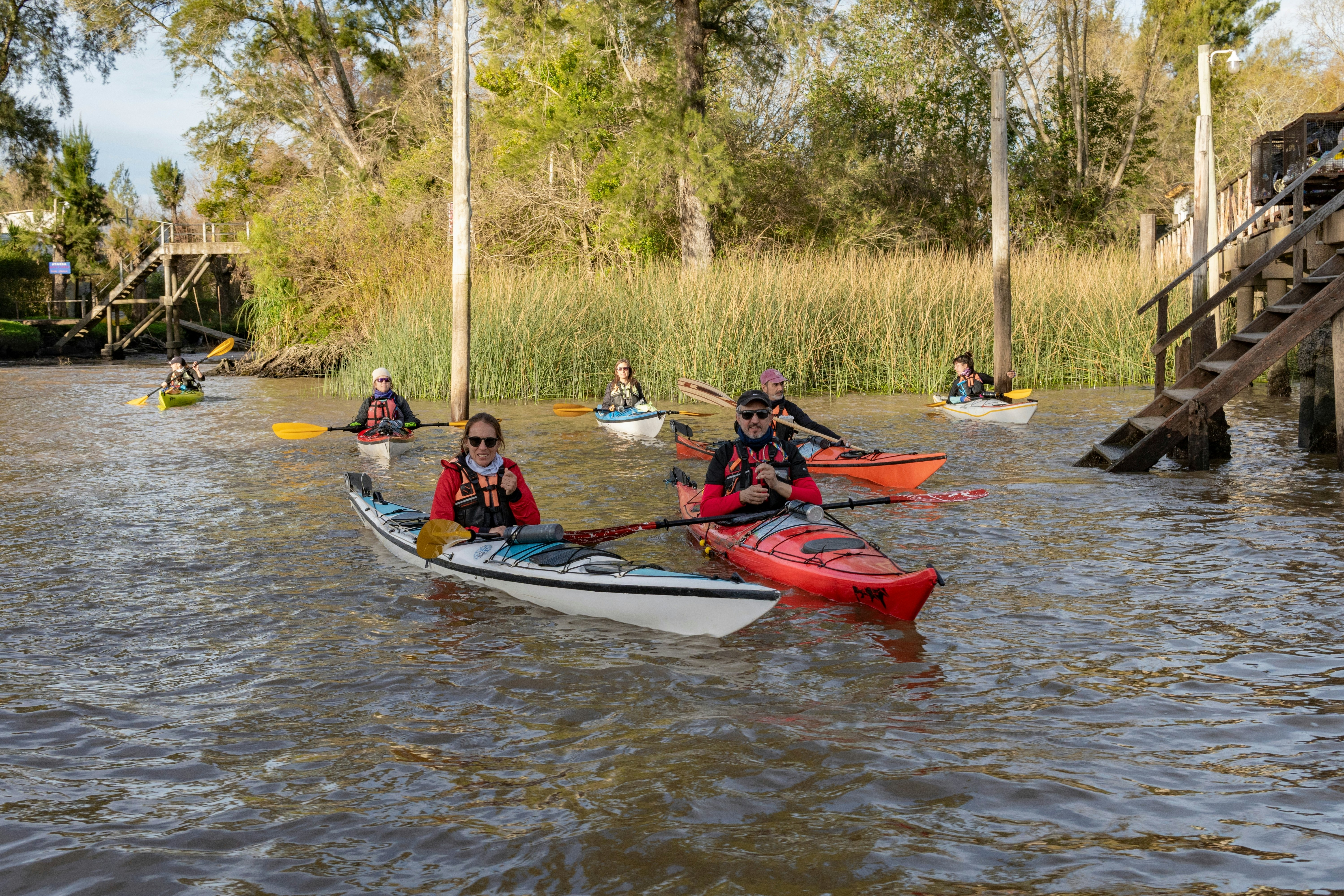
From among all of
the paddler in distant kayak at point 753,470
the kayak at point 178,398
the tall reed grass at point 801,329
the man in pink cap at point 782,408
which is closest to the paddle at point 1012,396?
the tall reed grass at point 801,329

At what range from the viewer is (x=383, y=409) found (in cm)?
1305

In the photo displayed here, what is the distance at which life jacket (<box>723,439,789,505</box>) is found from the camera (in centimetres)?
727

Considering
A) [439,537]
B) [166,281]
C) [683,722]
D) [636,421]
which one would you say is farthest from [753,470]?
[166,281]

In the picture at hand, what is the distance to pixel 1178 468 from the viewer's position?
1068cm

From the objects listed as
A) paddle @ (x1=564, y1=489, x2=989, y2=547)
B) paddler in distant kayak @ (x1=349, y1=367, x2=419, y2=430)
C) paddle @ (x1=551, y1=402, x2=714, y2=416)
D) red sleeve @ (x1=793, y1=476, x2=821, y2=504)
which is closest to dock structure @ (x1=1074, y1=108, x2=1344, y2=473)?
paddle @ (x1=564, y1=489, x2=989, y2=547)

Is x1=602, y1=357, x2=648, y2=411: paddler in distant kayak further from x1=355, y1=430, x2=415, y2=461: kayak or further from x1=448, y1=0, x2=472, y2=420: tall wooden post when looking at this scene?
x1=355, y1=430, x2=415, y2=461: kayak

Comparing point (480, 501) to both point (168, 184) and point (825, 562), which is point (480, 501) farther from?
point (168, 184)

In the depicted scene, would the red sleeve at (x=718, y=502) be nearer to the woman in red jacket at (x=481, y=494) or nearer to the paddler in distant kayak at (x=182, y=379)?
the woman in red jacket at (x=481, y=494)

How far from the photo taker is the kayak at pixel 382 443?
41.1 ft

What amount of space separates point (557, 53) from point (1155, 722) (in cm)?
2591

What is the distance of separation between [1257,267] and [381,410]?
928cm

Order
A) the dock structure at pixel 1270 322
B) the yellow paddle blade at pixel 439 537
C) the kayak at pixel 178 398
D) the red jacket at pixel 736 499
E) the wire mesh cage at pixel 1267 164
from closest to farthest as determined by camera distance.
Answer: the yellow paddle blade at pixel 439 537
the red jacket at pixel 736 499
the dock structure at pixel 1270 322
the wire mesh cage at pixel 1267 164
the kayak at pixel 178 398

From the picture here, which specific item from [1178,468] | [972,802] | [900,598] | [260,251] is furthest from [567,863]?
[260,251]

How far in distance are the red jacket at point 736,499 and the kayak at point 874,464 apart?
2.14 metres
